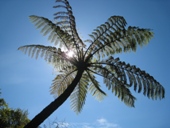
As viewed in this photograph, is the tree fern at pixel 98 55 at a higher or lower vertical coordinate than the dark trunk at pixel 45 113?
higher

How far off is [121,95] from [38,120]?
128 inches

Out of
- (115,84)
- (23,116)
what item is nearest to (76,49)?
(115,84)

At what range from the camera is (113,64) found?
26.3 feet

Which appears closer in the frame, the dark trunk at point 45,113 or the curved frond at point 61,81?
the dark trunk at point 45,113

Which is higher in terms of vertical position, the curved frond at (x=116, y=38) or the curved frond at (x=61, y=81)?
the curved frond at (x=116, y=38)

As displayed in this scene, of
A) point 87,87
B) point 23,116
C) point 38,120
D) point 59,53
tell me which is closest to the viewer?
point 38,120

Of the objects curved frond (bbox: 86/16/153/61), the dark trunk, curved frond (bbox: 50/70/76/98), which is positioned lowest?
the dark trunk

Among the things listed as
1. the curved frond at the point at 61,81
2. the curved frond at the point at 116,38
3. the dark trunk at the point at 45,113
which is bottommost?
the dark trunk at the point at 45,113

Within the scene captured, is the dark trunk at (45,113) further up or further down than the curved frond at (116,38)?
further down

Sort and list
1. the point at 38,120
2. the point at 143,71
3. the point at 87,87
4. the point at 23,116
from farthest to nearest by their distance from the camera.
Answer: the point at 23,116 < the point at 87,87 < the point at 143,71 < the point at 38,120

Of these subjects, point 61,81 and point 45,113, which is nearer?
point 45,113

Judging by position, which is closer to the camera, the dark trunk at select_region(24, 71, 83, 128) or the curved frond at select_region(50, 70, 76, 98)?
the dark trunk at select_region(24, 71, 83, 128)

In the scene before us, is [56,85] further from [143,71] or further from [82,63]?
[143,71]

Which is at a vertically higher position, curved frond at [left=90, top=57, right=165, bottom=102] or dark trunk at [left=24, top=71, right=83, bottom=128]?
curved frond at [left=90, top=57, right=165, bottom=102]
